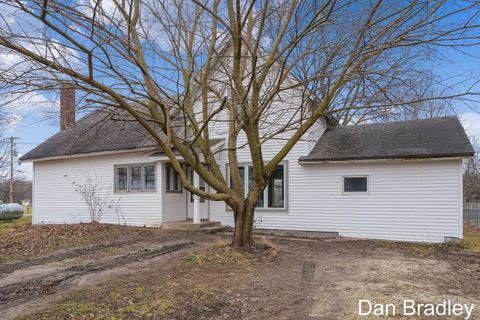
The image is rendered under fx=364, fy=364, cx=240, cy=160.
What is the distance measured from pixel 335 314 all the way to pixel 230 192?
4.01 m

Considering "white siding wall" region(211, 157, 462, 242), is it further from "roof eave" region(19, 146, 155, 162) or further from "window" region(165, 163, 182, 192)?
"roof eave" region(19, 146, 155, 162)

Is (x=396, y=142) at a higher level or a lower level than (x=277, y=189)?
higher

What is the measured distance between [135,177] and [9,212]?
39.4ft

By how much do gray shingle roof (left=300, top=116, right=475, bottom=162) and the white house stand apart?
29mm

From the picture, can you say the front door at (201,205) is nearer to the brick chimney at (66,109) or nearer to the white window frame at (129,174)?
the white window frame at (129,174)

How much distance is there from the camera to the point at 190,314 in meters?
4.34

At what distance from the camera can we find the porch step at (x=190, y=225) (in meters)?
12.2

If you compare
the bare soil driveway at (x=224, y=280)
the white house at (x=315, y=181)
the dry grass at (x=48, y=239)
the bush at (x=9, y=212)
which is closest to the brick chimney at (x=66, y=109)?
the white house at (x=315, y=181)

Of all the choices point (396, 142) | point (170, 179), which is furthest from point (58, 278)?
point (396, 142)

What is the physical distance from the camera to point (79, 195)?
15.0 meters

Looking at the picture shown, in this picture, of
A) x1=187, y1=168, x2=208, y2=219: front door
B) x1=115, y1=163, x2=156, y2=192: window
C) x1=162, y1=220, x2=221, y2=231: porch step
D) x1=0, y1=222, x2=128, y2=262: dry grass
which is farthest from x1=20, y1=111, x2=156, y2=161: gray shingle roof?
x1=162, y1=220, x2=221, y2=231: porch step

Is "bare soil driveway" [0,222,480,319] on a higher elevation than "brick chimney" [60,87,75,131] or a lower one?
lower

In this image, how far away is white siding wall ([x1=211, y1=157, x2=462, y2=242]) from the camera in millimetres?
10078

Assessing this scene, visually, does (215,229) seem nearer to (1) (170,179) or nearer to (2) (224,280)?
(1) (170,179)
